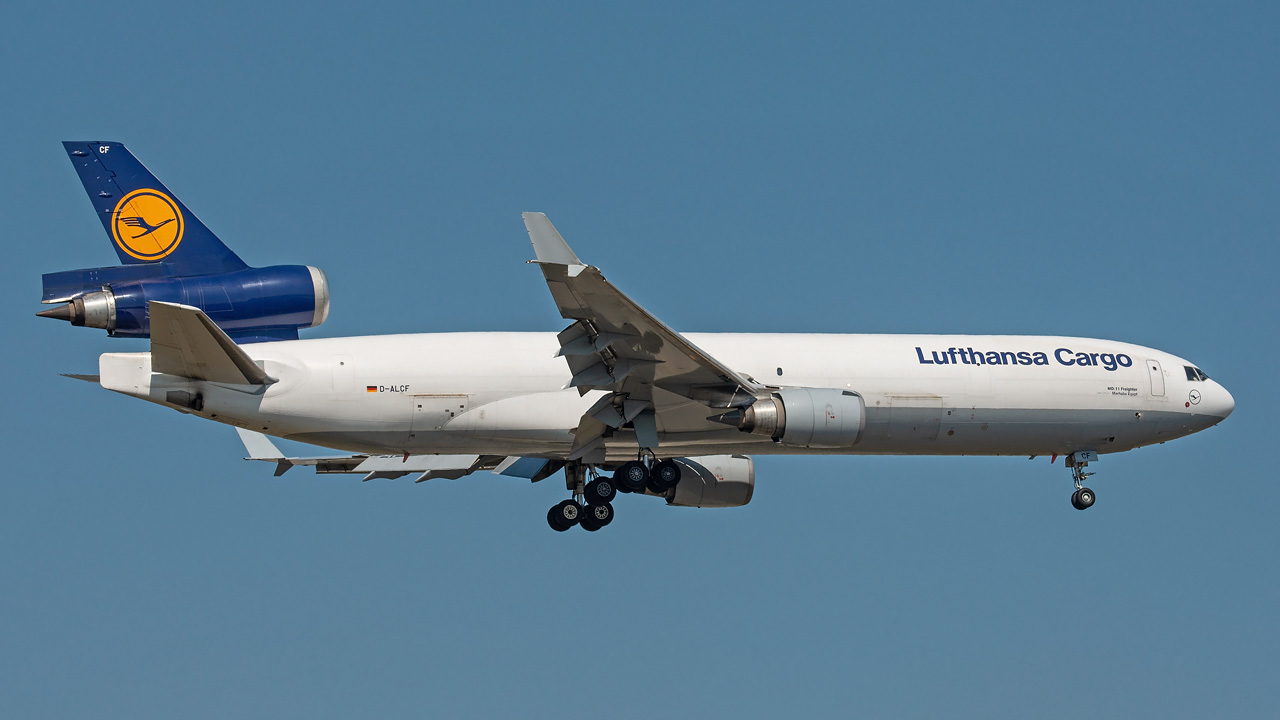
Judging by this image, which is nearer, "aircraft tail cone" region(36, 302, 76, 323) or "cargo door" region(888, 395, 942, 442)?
"aircraft tail cone" region(36, 302, 76, 323)

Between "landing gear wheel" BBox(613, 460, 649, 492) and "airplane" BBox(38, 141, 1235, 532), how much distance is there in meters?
0.03

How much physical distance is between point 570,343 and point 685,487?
7239 mm

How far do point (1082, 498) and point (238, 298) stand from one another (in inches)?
685

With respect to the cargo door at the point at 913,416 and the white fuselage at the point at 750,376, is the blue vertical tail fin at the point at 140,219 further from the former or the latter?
the cargo door at the point at 913,416

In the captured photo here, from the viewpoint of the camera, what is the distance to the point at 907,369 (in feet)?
84.4

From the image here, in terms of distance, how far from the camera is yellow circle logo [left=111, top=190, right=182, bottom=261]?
931 inches

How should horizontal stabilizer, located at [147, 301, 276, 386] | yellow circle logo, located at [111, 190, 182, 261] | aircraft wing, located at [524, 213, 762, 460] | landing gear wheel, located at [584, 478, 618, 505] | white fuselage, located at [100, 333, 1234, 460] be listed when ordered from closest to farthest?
1. aircraft wing, located at [524, 213, 762, 460]
2. horizontal stabilizer, located at [147, 301, 276, 386]
3. white fuselage, located at [100, 333, 1234, 460]
4. yellow circle logo, located at [111, 190, 182, 261]
5. landing gear wheel, located at [584, 478, 618, 505]

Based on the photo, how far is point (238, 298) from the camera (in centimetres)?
2288

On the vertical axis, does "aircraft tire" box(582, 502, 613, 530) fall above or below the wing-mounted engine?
below

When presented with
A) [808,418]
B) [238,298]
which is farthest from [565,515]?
[238,298]

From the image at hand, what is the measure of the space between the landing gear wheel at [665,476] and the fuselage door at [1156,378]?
412 inches

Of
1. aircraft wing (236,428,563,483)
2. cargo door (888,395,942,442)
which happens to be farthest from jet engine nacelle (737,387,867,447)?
aircraft wing (236,428,563,483)

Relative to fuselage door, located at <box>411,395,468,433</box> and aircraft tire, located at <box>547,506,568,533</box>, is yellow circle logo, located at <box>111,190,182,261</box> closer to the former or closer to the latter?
fuselage door, located at <box>411,395,468,433</box>

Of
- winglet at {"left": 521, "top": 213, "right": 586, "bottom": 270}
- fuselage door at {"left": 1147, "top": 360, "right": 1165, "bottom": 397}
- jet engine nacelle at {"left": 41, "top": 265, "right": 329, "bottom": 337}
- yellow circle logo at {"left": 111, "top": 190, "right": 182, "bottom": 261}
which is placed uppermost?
fuselage door at {"left": 1147, "top": 360, "right": 1165, "bottom": 397}
